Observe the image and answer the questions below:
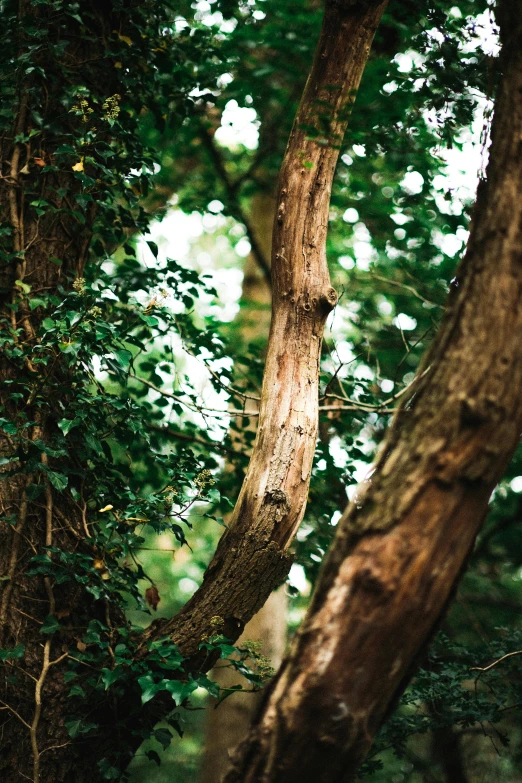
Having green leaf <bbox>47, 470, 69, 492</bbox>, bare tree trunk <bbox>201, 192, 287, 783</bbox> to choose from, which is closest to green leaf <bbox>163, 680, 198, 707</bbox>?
green leaf <bbox>47, 470, 69, 492</bbox>

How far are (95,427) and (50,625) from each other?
2.72 ft

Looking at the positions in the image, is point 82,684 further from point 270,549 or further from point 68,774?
point 270,549

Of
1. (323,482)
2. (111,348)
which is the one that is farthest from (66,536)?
(323,482)

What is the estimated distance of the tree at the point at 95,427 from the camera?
2.53 m

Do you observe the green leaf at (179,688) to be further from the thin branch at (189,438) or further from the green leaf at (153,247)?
the green leaf at (153,247)

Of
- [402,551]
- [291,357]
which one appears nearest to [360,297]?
[291,357]

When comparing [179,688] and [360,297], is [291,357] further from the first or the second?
[360,297]

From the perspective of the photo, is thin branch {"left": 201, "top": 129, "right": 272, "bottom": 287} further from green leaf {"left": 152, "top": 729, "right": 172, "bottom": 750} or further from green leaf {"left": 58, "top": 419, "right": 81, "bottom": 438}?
green leaf {"left": 152, "top": 729, "right": 172, "bottom": 750}

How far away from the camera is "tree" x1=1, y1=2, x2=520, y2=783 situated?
2527 mm

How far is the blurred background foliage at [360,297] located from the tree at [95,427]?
25 cm

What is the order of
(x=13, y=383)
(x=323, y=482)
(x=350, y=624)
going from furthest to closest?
(x=323, y=482), (x=13, y=383), (x=350, y=624)

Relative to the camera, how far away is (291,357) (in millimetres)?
2686

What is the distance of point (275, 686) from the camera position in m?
1.53

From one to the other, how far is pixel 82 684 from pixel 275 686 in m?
1.36
